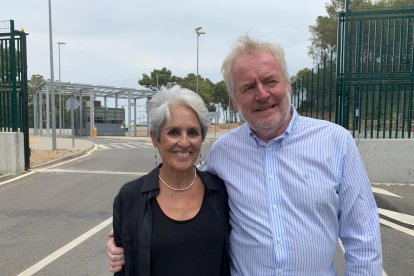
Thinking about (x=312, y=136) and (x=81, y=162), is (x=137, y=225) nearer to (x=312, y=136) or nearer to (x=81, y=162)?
(x=312, y=136)

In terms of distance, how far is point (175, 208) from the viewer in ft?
6.73

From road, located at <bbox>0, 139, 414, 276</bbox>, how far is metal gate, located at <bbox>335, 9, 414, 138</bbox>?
1797mm

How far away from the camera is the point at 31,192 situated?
9234 mm

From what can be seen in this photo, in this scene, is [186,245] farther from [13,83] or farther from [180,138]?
[13,83]

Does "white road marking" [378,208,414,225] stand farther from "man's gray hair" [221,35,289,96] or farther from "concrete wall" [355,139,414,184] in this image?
"man's gray hair" [221,35,289,96]

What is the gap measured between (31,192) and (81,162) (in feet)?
19.1

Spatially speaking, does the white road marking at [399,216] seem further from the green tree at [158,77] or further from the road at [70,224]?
the green tree at [158,77]

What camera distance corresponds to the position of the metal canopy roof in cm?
3703

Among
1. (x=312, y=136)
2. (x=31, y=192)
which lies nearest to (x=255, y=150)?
(x=312, y=136)

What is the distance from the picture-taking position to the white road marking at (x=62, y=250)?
4.53 metres

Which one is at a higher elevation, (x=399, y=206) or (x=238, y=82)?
(x=238, y=82)

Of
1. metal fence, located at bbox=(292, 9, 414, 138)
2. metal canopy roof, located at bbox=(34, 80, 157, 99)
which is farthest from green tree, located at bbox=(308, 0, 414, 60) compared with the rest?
metal fence, located at bbox=(292, 9, 414, 138)

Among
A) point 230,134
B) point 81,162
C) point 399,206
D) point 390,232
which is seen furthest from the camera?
point 81,162

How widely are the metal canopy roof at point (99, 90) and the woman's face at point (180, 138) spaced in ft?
116
